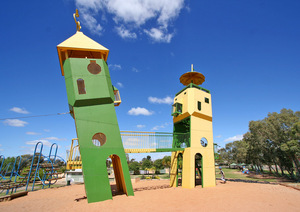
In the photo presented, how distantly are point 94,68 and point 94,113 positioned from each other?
271cm

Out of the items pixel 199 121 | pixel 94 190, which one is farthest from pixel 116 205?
pixel 199 121

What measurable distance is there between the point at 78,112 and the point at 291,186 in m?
16.5

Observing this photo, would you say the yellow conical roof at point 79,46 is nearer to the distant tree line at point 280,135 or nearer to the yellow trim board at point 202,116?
the yellow trim board at point 202,116

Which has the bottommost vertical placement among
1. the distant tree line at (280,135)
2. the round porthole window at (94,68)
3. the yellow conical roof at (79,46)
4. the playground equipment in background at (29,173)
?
the playground equipment in background at (29,173)

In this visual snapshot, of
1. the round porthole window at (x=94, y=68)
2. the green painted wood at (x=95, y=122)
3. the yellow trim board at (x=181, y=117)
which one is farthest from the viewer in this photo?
the yellow trim board at (x=181, y=117)

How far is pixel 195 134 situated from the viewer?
13.2m

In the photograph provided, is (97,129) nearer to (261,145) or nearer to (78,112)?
(78,112)

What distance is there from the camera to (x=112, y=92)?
384 inches

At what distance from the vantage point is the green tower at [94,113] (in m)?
8.06

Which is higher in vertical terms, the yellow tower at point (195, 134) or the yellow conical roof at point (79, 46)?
the yellow conical roof at point (79, 46)

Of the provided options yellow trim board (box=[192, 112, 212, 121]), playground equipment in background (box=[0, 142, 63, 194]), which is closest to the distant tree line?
yellow trim board (box=[192, 112, 212, 121])

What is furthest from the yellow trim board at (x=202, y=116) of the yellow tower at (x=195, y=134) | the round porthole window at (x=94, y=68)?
the round porthole window at (x=94, y=68)

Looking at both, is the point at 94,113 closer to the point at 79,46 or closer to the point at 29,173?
the point at 79,46

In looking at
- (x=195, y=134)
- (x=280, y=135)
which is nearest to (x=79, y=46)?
(x=195, y=134)
